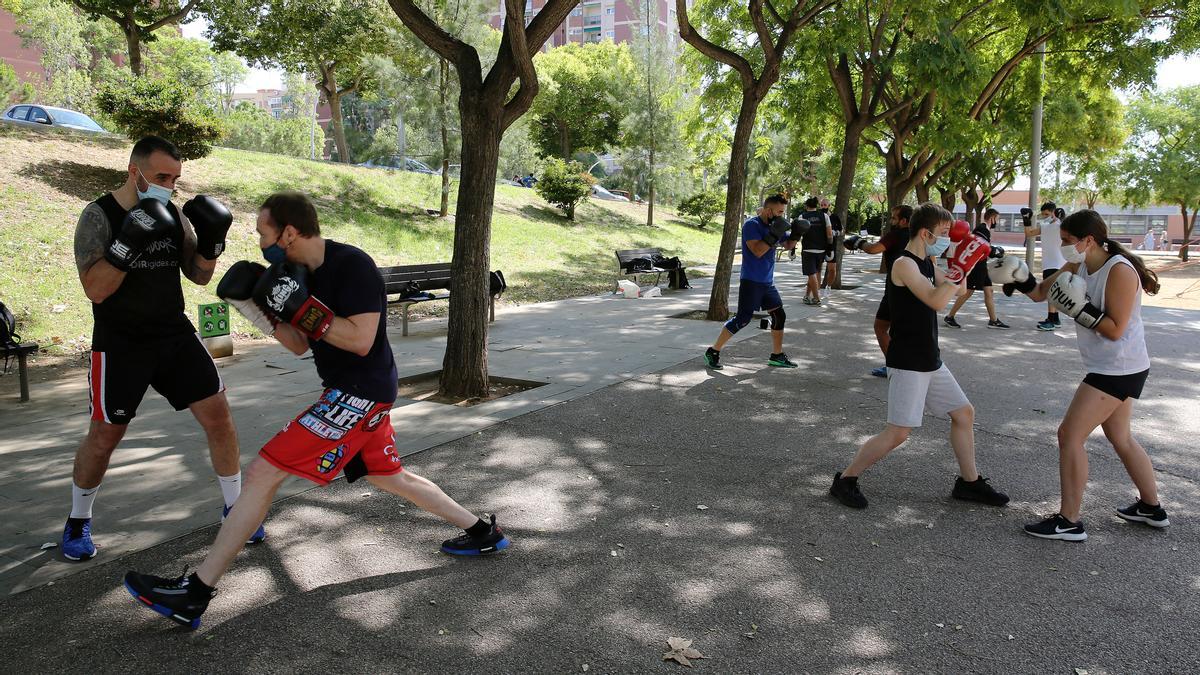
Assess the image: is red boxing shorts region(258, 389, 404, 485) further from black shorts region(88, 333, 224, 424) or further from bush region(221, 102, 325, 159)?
bush region(221, 102, 325, 159)

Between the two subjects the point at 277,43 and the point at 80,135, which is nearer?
the point at 80,135

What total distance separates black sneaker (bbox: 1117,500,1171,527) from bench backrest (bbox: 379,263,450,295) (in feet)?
26.3

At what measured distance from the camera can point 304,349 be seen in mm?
2955

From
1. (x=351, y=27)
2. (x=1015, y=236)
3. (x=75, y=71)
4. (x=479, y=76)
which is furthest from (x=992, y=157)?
(x=75, y=71)

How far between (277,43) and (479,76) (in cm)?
1515

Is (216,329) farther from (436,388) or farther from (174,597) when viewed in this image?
(174,597)

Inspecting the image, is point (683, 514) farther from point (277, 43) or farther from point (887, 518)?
point (277, 43)

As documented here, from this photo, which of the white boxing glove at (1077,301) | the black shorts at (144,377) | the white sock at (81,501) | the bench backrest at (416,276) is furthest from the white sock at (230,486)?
the bench backrest at (416,276)

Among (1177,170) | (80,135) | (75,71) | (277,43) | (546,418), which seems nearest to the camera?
(546,418)

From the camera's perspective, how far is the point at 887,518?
4184 mm

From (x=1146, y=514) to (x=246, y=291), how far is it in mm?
4507

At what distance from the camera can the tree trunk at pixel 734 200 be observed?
1106 centimetres

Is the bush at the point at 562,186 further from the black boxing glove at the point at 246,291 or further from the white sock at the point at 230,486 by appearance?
the black boxing glove at the point at 246,291

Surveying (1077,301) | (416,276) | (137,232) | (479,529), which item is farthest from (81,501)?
(416,276)
